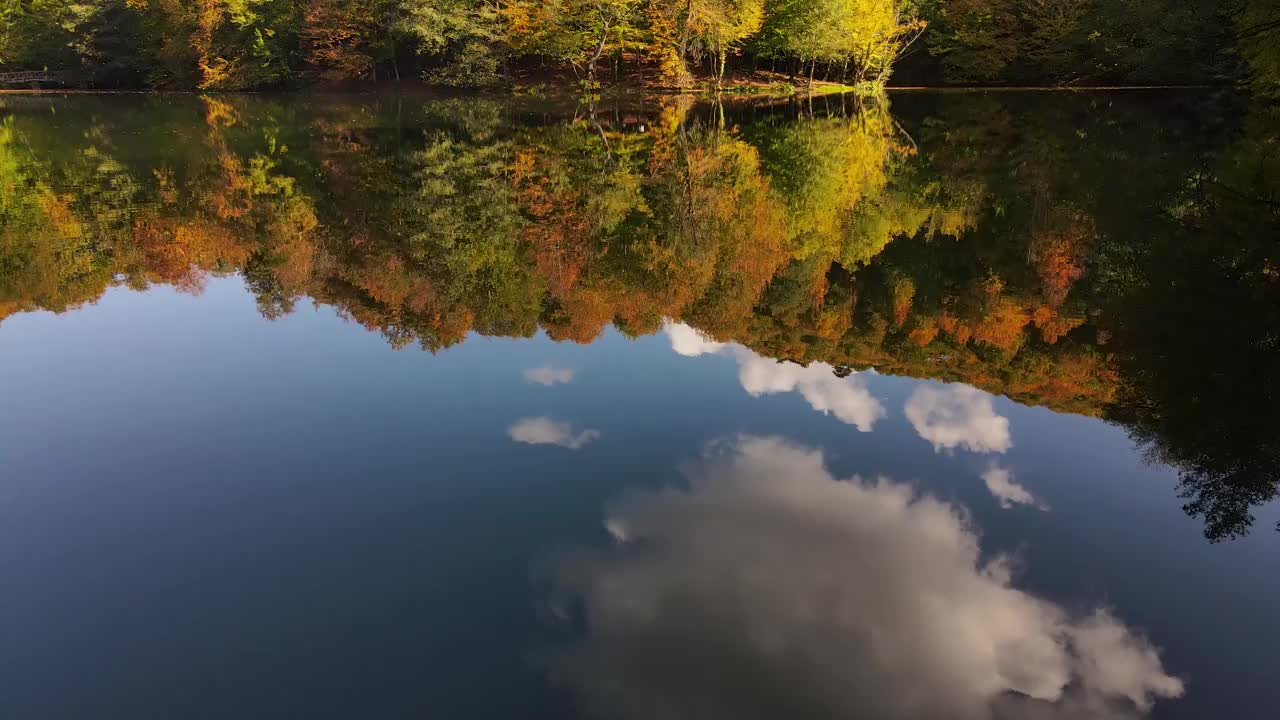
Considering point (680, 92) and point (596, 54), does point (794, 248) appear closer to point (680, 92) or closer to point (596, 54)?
point (680, 92)

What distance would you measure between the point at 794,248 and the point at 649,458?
986 cm

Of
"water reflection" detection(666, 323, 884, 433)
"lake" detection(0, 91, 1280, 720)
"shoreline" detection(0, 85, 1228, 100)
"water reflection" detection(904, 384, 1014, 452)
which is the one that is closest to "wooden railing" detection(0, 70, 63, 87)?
"shoreline" detection(0, 85, 1228, 100)

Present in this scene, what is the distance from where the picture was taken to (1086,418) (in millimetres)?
9398

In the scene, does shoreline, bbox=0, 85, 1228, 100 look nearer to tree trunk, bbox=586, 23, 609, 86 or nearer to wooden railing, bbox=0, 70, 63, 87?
tree trunk, bbox=586, 23, 609, 86

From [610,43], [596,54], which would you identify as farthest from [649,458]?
[610,43]

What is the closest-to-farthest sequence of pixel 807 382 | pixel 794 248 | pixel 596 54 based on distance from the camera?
pixel 807 382 < pixel 794 248 < pixel 596 54

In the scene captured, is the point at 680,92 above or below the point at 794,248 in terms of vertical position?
above

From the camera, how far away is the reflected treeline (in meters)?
10.8

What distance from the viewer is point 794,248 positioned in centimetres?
1691

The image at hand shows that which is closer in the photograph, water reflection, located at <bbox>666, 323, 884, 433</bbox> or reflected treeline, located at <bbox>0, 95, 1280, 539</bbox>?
water reflection, located at <bbox>666, 323, 884, 433</bbox>

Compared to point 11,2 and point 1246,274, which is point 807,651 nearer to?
point 1246,274

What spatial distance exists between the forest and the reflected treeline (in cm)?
3017

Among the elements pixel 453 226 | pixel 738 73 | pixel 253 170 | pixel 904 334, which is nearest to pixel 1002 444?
pixel 904 334

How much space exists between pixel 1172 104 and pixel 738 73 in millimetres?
38271
